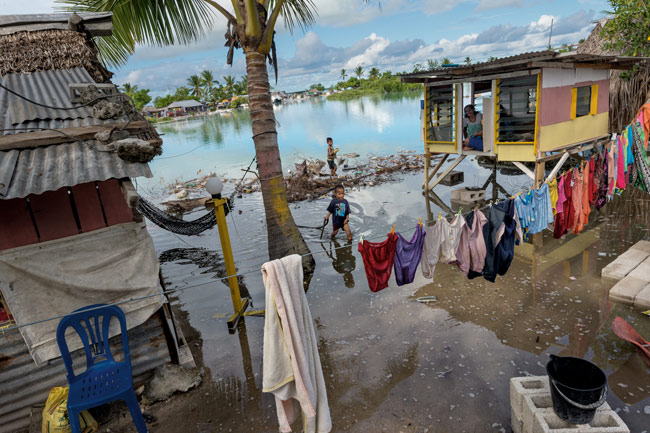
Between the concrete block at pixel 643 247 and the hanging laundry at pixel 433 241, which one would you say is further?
the concrete block at pixel 643 247

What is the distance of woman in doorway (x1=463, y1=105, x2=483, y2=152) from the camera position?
10.5 m

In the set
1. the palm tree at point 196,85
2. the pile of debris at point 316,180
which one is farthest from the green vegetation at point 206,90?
the pile of debris at point 316,180

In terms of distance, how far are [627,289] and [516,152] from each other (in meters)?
4.84

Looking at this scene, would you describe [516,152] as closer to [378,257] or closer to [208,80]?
[378,257]

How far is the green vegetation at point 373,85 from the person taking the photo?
7375 centimetres

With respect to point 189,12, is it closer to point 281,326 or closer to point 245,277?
point 245,277

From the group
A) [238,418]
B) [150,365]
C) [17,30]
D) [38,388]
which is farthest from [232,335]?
[17,30]

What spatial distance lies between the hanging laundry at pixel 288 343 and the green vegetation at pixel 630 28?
47.2 ft

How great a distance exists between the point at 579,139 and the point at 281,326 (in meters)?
11.4

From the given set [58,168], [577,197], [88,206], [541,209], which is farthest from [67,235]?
[577,197]

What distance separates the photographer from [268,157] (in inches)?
281

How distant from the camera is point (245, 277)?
322 inches

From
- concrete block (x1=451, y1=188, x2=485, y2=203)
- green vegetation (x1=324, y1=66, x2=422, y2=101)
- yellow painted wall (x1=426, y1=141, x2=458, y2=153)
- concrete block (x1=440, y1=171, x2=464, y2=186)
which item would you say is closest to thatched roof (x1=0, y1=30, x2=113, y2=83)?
yellow painted wall (x1=426, y1=141, x2=458, y2=153)

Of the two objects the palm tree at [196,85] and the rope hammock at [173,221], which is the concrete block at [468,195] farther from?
the palm tree at [196,85]
